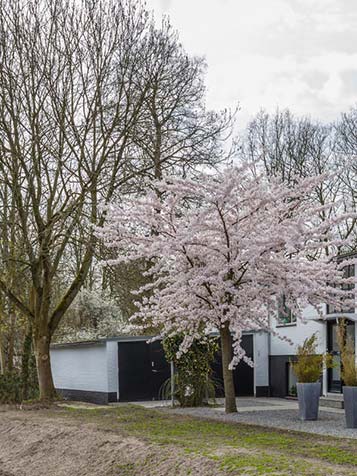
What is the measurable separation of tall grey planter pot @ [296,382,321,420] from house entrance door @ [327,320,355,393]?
3736 millimetres

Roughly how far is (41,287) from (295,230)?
8.48 metres

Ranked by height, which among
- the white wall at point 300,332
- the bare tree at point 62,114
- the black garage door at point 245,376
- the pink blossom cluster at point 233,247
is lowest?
the black garage door at point 245,376

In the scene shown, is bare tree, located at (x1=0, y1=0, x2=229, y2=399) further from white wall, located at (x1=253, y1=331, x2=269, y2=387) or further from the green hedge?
white wall, located at (x1=253, y1=331, x2=269, y2=387)

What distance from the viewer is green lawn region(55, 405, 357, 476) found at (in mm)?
9805

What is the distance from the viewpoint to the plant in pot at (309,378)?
16.1m

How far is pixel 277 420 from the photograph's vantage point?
53.0 ft

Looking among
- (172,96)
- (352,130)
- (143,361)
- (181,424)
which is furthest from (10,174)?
(352,130)

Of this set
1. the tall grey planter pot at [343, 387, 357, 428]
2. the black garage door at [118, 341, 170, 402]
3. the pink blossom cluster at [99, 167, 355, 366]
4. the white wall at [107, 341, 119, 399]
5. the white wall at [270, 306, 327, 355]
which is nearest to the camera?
the tall grey planter pot at [343, 387, 357, 428]

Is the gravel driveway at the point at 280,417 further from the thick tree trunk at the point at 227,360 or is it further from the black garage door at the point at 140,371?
the black garage door at the point at 140,371

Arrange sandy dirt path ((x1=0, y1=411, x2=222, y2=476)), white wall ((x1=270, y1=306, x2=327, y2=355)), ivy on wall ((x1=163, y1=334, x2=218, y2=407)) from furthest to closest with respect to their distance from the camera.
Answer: white wall ((x1=270, y1=306, x2=327, y2=355)) → ivy on wall ((x1=163, y1=334, x2=218, y2=407)) → sandy dirt path ((x1=0, y1=411, x2=222, y2=476))

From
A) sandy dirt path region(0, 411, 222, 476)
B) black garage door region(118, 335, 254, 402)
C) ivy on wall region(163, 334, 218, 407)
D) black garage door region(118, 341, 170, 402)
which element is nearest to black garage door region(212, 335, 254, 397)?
black garage door region(118, 335, 254, 402)

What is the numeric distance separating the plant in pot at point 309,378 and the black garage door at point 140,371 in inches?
322

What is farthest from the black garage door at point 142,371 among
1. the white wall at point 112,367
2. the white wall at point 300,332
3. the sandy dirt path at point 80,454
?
the sandy dirt path at point 80,454

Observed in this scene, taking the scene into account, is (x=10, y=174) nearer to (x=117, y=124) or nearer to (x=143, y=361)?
(x=117, y=124)
